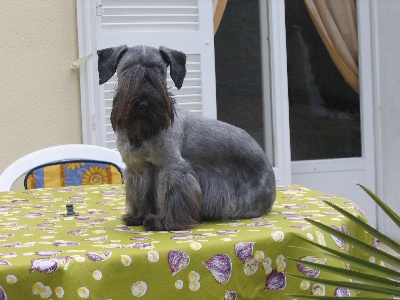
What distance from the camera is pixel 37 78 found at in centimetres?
493

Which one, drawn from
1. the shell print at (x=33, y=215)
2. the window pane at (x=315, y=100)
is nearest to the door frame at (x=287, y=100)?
the window pane at (x=315, y=100)

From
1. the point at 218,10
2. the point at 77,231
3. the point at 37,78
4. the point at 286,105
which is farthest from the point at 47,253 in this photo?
the point at 286,105

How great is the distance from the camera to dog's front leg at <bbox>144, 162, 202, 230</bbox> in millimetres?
2221

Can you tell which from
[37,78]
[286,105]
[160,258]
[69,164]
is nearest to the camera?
[160,258]

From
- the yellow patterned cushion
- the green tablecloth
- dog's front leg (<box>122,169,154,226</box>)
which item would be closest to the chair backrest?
the yellow patterned cushion

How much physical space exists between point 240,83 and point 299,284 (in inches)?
156

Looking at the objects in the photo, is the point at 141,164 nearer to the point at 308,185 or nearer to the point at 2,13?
the point at 2,13

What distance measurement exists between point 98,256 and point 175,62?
73cm

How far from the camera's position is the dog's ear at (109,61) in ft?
7.52

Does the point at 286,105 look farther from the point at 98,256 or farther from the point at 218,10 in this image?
the point at 98,256

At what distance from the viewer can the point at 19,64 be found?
488cm

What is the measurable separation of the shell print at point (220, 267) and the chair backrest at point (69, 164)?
1.92 m

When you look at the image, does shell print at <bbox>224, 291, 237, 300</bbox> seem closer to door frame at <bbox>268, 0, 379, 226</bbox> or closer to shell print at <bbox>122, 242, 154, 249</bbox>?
shell print at <bbox>122, 242, 154, 249</bbox>

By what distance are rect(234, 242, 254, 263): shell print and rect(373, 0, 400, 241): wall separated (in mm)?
4198
